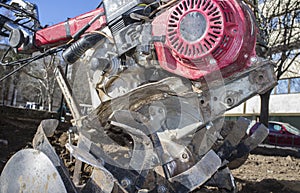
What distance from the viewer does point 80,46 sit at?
289 cm

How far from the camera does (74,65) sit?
3.08 m

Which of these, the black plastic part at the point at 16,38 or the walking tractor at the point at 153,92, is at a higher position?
the black plastic part at the point at 16,38

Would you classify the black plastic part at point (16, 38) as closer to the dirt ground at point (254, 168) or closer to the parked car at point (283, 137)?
the dirt ground at point (254, 168)

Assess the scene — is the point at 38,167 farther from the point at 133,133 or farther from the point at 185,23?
the point at 185,23

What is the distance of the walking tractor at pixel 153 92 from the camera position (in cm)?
242

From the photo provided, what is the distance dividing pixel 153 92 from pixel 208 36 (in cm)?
60

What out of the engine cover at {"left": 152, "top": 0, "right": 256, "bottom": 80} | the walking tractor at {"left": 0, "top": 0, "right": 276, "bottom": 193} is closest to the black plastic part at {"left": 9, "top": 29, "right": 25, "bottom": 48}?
the walking tractor at {"left": 0, "top": 0, "right": 276, "bottom": 193}

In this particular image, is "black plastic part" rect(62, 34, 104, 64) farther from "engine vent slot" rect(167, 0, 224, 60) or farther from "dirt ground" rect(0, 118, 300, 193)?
"dirt ground" rect(0, 118, 300, 193)

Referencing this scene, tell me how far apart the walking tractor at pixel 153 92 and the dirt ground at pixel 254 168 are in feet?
7.57

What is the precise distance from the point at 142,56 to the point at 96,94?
1.54 ft

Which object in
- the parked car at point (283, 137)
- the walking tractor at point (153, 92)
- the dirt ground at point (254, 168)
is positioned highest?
the walking tractor at point (153, 92)

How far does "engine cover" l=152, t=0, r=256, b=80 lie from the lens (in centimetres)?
237

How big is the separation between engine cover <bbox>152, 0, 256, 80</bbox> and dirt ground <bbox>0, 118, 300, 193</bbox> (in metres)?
2.92

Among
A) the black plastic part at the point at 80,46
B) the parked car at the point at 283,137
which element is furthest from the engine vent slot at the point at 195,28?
the parked car at the point at 283,137
